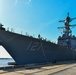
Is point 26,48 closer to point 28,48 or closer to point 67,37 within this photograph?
point 28,48

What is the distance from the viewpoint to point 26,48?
20609mm

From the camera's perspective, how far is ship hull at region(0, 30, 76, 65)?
18348mm

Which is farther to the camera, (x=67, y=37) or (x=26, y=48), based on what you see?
(x=67, y=37)

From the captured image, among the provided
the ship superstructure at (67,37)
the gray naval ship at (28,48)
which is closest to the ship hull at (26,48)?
the gray naval ship at (28,48)

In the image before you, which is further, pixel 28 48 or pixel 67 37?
pixel 67 37

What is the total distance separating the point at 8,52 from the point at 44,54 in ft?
22.9

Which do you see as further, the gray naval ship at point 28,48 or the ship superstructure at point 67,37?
the ship superstructure at point 67,37

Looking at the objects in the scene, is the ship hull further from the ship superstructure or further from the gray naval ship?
the ship superstructure

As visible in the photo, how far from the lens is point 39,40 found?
76.8 feet

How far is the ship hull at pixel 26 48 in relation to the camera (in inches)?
722

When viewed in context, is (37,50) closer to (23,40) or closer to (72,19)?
(23,40)

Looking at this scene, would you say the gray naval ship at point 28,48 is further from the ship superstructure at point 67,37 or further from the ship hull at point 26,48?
the ship superstructure at point 67,37

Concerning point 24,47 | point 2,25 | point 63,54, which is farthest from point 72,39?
point 2,25

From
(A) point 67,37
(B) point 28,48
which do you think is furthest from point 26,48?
(A) point 67,37
